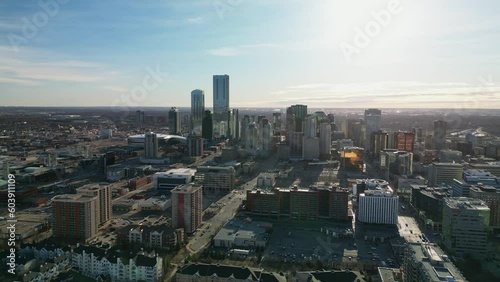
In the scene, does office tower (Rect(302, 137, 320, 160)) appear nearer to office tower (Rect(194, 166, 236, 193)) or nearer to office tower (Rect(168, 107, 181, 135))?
office tower (Rect(194, 166, 236, 193))

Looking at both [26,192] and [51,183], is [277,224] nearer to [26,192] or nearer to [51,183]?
[26,192]

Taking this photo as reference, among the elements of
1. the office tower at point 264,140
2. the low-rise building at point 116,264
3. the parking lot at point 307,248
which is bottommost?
the parking lot at point 307,248

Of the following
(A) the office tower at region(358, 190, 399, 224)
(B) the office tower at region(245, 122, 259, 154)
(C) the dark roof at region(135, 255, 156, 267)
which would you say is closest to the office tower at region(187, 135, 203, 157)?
(B) the office tower at region(245, 122, 259, 154)

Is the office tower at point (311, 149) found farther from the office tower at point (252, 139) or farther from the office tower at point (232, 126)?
the office tower at point (232, 126)

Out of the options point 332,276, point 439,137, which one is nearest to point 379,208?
point 332,276

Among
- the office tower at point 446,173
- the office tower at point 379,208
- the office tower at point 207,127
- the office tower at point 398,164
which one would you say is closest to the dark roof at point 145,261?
the office tower at point 379,208
